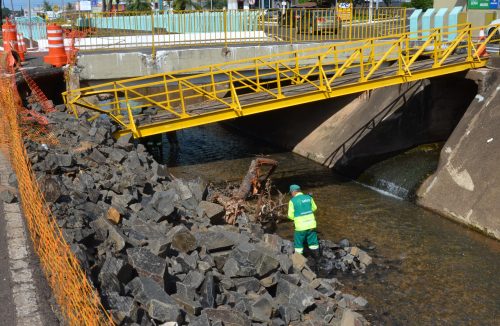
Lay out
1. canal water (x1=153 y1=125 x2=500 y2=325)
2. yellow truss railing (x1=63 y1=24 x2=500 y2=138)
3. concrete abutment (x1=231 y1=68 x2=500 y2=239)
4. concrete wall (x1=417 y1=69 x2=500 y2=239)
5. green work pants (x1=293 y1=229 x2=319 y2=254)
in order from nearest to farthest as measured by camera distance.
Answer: canal water (x1=153 y1=125 x2=500 y2=325)
green work pants (x1=293 y1=229 x2=319 y2=254)
concrete wall (x1=417 y1=69 x2=500 y2=239)
concrete abutment (x1=231 y1=68 x2=500 y2=239)
yellow truss railing (x1=63 y1=24 x2=500 y2=138)

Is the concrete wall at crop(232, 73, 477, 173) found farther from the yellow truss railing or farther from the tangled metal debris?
the tangled metal debris

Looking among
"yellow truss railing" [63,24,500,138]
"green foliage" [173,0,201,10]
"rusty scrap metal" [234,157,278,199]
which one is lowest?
"rusty scrap metal" [234,157,278,199]

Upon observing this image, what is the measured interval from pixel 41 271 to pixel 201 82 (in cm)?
1268

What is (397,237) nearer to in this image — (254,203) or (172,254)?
(254,203)

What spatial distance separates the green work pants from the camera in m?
10.1

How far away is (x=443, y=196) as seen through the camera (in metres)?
12.9

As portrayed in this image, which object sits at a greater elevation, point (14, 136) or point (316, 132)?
point (14, 136)

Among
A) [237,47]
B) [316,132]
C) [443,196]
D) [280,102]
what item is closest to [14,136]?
[280,102]

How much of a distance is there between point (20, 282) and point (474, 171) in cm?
983

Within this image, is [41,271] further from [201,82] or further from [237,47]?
[201,82]

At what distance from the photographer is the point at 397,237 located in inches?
456

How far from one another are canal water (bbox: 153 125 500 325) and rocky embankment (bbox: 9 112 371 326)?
1.87ft

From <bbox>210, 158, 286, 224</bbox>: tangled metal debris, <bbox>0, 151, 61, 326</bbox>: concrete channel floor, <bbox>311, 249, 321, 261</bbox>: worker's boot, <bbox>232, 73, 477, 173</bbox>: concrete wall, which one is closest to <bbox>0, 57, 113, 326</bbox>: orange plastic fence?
<bbox>0, 151, 61, 326</bbox>: concrete channel floor

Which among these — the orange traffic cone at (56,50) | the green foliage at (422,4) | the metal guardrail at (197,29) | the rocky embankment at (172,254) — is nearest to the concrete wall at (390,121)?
the metal guardrail at (197,29)
